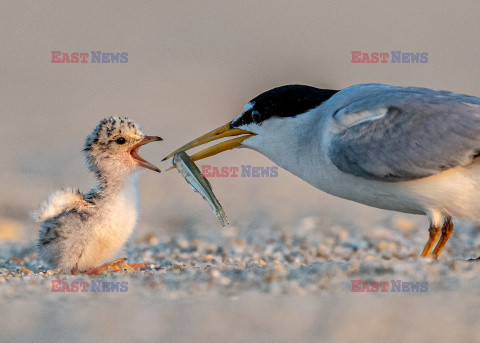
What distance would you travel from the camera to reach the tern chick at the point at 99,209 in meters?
5.30

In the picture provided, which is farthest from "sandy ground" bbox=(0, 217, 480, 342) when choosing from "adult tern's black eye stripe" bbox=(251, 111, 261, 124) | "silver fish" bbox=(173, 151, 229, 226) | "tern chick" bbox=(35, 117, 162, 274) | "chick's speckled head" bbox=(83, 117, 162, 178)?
"adult tern's black eye stripe" bbox=(251, 111, 261, 124)

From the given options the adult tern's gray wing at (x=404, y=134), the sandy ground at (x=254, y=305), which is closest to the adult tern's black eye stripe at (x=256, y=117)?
the adult tern's gray wing at (x=404, y=134)

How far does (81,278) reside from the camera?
15.8 feet

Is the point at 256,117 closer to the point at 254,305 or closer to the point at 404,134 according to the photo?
the point at 404,134

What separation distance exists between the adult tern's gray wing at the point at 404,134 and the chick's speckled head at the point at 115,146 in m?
1.56

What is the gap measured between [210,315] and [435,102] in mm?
2422

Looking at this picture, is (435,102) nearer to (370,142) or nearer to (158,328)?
(370,142)

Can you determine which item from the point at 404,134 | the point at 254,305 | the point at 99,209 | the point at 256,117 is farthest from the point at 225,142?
the point at 254,305

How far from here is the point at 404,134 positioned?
4.95m

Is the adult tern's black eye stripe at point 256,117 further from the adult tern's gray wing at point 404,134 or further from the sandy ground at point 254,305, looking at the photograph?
the sandy ground at point 254,305

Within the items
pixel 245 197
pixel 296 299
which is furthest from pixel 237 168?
pixel 296 299

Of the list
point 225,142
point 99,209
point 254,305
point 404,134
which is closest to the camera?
point 254,305

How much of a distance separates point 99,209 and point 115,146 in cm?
56

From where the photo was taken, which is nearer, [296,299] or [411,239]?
[296,299]
